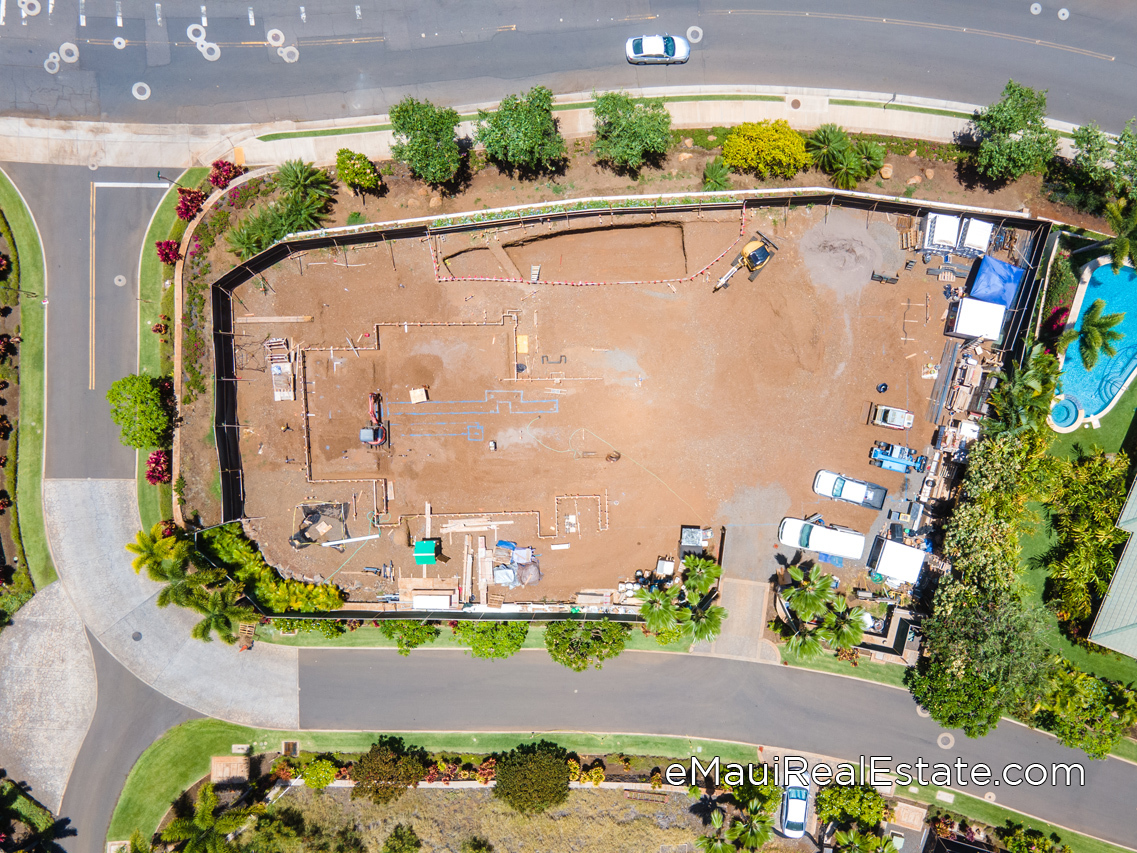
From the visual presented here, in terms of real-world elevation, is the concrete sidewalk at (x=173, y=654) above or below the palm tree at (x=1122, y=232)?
below

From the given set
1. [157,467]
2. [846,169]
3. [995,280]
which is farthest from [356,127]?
[995,280]

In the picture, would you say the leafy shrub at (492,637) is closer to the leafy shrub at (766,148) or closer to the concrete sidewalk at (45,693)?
the concrete sidewalk at (45,693)

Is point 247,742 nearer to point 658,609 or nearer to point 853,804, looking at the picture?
point 658,609

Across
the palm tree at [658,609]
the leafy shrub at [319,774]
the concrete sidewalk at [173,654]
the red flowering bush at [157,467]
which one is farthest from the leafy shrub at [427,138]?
the leafy shrub at [319,774]

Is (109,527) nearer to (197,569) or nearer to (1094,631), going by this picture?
(197,569)

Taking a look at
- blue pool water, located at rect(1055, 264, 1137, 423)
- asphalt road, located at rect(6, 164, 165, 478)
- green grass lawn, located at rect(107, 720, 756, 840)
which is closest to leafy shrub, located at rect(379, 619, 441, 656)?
green grass lawn, located at rect(107, 720, 756, 840)

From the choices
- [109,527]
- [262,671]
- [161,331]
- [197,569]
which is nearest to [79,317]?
[161,331]

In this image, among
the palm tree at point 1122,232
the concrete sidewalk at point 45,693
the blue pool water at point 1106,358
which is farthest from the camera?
the concrete sidewalk at point 45,693

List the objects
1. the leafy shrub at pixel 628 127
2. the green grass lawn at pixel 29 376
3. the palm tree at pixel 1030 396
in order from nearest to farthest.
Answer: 1. the leafy shrub at pixel 628 127
2. the palm tree at pixel 1030 396
3. the green grass lawn at pixel 29 376
